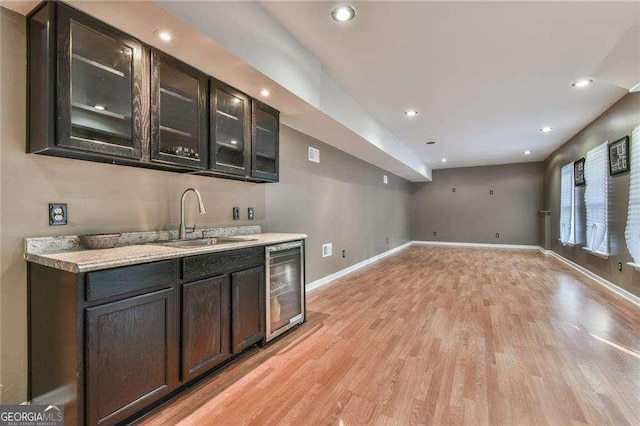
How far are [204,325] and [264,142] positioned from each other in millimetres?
1808

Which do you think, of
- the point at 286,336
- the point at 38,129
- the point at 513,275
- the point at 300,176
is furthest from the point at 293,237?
the point at 513,275

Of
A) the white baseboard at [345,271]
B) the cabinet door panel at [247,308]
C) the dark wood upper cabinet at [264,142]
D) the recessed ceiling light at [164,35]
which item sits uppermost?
the recessed ceiling light at [164,35]

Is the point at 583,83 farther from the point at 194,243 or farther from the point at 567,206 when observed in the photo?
the point at 194,243

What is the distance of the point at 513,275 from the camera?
5.41 meters

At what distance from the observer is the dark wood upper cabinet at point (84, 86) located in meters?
1.54

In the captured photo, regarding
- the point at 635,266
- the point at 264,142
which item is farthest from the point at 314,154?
the point at 635,266

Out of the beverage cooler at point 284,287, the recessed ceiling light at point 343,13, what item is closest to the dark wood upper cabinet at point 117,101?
the beverage cooler at point 284,287

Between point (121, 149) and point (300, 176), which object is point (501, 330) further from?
point (121, 149)

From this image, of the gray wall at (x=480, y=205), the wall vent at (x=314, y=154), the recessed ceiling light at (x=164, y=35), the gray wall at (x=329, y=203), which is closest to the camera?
the recessed ceiling light at (x=164, y=35)

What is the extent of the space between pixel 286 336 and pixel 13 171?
2.29 m

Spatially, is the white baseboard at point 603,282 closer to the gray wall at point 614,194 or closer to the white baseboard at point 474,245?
the gray wall at point 614,194

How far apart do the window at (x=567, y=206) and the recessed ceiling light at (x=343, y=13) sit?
240 inches

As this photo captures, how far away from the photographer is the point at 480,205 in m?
9.42

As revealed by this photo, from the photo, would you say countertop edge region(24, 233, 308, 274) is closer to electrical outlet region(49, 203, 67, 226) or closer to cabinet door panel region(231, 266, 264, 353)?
electrical outlet region(49, 203, 67, 226)
